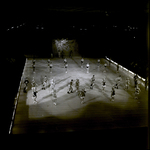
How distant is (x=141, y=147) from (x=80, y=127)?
3.07 m

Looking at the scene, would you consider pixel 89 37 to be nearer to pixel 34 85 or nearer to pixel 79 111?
pixel 34 85

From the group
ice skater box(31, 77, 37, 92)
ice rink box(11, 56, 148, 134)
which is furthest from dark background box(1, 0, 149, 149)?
ice rink box(11, 56, 148, 134)

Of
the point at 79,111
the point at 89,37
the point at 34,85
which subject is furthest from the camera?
the point at 89,37

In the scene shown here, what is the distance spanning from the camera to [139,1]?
203 inches

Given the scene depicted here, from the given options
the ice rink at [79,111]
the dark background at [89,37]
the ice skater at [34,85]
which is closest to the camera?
the ice rink at [79,111]

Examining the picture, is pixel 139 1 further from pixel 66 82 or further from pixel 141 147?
pixel 66 82

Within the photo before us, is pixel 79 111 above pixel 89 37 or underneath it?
underneath

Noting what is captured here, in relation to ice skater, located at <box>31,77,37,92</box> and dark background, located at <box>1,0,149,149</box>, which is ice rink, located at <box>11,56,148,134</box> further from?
dark background, located at <box>1,0,149,149</box>

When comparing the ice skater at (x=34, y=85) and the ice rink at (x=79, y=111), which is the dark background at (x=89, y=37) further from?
the ice rink at (x=79, y=111)

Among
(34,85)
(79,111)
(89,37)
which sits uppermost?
(89,37)

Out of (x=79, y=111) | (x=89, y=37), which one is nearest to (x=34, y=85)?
(x=79, y=111)

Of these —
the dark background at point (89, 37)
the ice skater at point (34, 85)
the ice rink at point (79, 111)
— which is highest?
the dark background at point (89, 37)

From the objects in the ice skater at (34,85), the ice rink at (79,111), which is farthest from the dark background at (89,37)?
the ice rink at (79,111)

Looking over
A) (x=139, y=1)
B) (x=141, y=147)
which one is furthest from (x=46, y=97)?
(x=139, y=1)
